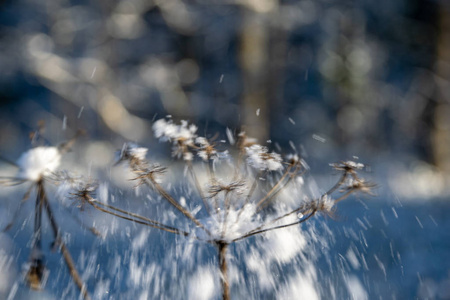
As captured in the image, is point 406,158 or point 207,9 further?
point 406,158

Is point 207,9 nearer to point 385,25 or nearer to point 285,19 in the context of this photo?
point 285,19

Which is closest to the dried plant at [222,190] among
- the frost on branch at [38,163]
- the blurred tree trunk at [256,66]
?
the frost on branch at [38,163]

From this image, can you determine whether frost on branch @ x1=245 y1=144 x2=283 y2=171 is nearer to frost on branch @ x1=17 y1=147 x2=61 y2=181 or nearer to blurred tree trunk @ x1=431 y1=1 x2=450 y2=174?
frost on branch @ x1=17 y1=147 x2=61 y2=181

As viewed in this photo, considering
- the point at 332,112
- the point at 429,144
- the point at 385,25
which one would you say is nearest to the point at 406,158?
the point at 429,144

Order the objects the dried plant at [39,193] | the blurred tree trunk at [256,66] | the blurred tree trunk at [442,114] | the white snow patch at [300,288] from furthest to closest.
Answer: the blurred tree trunk at [442,114] < the blurred tree trunk at [256,66] < the white snow patch at [300,288] < the dried plant at [39,193]

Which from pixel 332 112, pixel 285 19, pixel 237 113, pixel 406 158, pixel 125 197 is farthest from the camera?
pixel 332 112

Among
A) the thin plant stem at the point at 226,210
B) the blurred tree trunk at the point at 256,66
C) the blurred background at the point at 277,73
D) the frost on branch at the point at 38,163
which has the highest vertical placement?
the blurred background at the point at 277,73

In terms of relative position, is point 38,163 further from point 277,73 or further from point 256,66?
point 277,73

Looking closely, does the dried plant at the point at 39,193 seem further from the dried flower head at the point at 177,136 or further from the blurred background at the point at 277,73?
the blurred background at the point at 277,73
